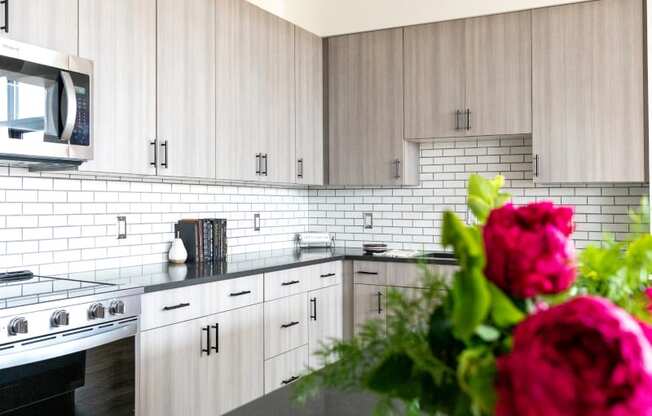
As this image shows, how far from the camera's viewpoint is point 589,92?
3.95m

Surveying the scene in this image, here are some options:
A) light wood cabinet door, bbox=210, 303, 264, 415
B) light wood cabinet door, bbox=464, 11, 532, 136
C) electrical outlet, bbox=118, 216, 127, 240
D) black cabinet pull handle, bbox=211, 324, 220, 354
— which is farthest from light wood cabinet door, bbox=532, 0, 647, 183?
electrical outlet, bbox=118, 216, 127, 240

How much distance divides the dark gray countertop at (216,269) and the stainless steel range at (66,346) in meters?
0.16

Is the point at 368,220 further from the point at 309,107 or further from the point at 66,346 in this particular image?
the point at 66,346

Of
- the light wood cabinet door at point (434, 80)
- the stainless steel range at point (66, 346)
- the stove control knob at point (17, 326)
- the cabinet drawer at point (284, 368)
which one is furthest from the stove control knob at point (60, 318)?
the light wood cabinet door at point (434, 80)

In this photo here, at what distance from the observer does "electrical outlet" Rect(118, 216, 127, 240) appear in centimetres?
345

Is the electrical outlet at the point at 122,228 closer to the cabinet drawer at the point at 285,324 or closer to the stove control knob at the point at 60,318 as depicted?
the cabinet drawer at the point at 285,324

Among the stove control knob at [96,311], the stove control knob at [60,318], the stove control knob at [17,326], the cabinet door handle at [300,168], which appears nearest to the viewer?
the stove control knob at [17,326]

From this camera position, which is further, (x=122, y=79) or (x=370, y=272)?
(x=370, y=272)

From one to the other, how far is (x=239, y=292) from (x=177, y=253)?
21.2 inches

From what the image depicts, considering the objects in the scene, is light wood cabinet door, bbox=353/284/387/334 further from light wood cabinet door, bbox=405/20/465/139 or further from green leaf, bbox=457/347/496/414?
green leaf, bbox=457/347/496/414

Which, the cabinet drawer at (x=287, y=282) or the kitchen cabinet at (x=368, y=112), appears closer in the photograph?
the cabinet drawer at (x=287, y=282)

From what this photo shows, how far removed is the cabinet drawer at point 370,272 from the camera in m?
4.26

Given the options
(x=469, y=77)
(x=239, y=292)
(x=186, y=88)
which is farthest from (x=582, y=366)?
(x=469, y=77)

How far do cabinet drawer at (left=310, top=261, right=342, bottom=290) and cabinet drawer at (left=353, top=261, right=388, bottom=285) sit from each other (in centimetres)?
12
